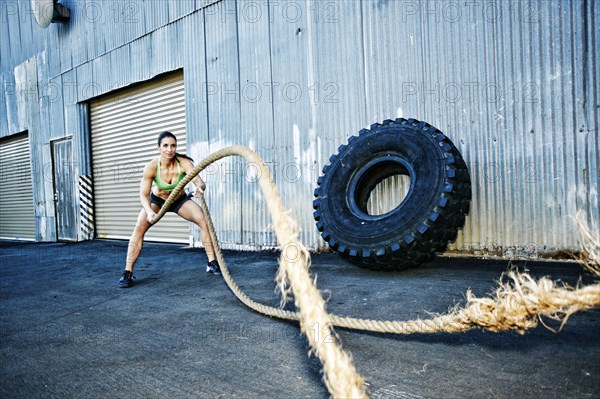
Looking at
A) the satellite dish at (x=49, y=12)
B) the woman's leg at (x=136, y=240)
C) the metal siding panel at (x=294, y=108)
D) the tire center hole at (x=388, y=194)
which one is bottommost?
the woman's leg at (x=136, y=240)

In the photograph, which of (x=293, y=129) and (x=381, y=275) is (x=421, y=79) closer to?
(x=293, y=129)

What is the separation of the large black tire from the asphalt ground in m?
0.24

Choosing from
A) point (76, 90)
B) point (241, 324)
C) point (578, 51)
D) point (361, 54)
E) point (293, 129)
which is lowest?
point (241, 324)

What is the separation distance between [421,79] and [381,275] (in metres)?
2.17

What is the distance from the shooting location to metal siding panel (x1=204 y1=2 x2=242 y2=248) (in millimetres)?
5754

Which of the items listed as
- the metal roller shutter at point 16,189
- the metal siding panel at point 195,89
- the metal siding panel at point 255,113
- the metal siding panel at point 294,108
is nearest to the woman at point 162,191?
the metal siding panel at point 294,108

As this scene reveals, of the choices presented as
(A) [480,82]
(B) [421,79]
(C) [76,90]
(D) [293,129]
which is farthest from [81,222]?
(A) [480,82]

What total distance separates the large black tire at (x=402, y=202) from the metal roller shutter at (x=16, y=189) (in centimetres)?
971

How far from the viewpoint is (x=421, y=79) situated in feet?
13.7

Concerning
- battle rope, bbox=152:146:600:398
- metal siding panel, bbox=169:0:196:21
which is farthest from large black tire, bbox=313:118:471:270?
metal siding panel, bbox=169:0:196:21

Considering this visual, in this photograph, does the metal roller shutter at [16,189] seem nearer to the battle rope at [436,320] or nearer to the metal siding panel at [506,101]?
the metal siding panel at [506,101]

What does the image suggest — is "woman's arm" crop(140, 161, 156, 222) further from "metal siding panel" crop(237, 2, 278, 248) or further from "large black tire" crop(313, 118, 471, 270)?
"metal siding panel" crop(237, 2, 278, 248)

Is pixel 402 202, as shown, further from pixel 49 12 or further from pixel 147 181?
pixel 49 12

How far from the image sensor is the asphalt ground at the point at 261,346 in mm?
1556
